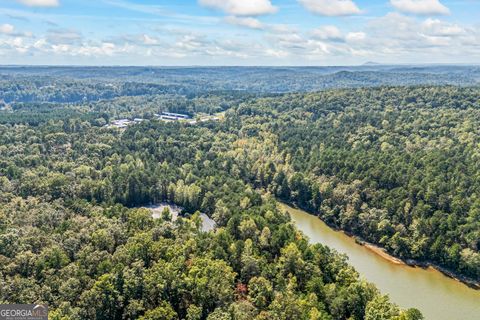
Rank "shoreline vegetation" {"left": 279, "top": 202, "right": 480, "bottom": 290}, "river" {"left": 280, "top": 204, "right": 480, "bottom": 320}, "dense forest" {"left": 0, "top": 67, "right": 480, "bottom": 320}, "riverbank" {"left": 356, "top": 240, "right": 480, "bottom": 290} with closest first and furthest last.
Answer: "dense forest" {"left": 0, "top": 67, "right": 480, "bottom": 320}, "river" {"left": 280, "top": 204, "right": 480, "bottom": 320}, "riverbank" {"left": 356, "top": 240, "right": 480, "bottom": 290}, "shoreline vegetation" {"left": 279, "top": 202, "right": 480, "bottom": 290}

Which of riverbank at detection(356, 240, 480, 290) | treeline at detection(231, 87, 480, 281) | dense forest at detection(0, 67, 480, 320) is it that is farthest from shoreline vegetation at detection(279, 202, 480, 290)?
dense forest at detection(0, 67, 480, 320)

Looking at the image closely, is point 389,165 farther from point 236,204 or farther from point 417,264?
point 236,204

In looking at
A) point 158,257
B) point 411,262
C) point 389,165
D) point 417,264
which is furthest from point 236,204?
point 389,165

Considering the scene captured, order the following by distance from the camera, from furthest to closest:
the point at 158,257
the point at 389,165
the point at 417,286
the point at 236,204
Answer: the point at 389,165 → the point at 236,204 → the point at 417,286 → the point at 158,257

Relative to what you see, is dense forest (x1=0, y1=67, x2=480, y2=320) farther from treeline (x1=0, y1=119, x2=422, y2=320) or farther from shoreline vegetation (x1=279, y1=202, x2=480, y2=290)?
shoreline vegetation (x1=279, y1=202, x2=480, y2=290)

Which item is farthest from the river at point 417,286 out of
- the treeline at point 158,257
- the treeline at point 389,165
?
the treeline at point 158,257

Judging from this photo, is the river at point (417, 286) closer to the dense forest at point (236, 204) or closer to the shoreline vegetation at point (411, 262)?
the shoreline vegetation at point (411, 262)
